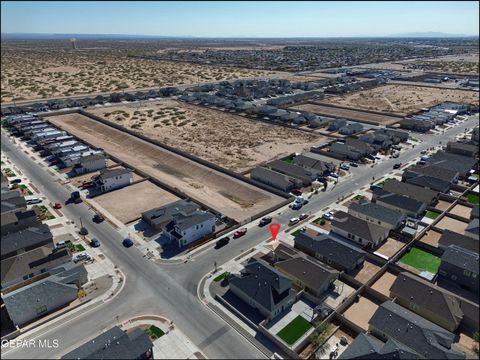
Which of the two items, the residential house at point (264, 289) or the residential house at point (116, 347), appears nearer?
the residential house at point (116, 347)

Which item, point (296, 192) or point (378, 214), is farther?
point (296, 192)

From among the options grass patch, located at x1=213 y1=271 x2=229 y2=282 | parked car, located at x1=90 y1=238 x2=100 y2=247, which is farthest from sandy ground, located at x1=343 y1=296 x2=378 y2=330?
parked car, located at x1=90 y1=238 x2=100 y2=247

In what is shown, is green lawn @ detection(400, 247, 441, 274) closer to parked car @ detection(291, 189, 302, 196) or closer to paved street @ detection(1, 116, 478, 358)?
paved street @ detection(1, 116, 478, 358)

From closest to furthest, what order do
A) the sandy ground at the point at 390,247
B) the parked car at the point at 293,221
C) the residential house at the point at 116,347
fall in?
the residential house at the point at 116,347
the sandy ground at the point at 390,247
the parked car at the point at 293,221

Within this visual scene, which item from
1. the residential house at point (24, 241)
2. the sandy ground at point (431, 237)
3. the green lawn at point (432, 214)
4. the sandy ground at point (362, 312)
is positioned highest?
the residential house at point (24, 241)

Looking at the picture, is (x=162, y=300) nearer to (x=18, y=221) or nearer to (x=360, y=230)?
(x=18, y=221)

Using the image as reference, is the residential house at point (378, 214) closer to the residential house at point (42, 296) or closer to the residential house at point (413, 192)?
the residential house at point (413, 192)

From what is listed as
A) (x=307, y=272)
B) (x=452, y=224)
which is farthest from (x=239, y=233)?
(x=452, y=224)

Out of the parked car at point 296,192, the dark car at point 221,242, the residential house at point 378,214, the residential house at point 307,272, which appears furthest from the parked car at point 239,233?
the residential house at point 378,214
